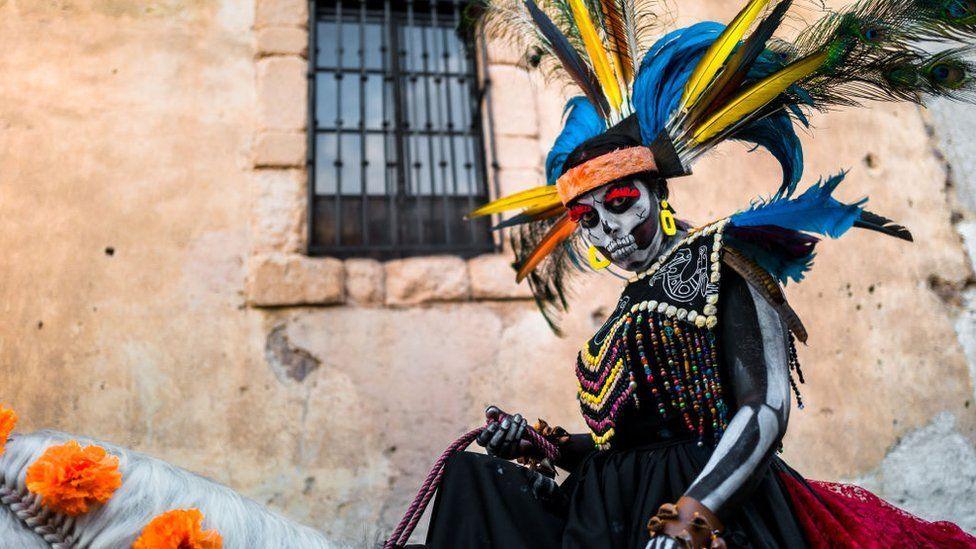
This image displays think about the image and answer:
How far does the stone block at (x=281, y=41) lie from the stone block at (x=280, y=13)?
43mm

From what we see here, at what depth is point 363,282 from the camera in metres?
4.04

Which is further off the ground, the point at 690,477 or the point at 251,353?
the point at 251,353

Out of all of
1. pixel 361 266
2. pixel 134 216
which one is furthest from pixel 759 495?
pixel 134 216

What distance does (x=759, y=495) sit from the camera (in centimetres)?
183

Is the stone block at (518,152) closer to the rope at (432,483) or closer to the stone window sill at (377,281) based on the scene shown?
the stone window sill at (377,281)

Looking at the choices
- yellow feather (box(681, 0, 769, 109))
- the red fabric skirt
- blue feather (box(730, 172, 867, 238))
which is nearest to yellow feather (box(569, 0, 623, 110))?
yellow feather (box(681, 0, 769, 109))

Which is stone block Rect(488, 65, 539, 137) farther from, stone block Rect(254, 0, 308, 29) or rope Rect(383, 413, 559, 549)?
rope Rect(383, 413, 559, 549)

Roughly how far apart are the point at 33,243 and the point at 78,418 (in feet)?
3.03

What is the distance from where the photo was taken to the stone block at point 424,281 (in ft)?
13.3

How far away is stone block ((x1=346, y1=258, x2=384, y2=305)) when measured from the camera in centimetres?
401

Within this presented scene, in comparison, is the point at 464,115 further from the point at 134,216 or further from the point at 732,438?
the point at 732,438

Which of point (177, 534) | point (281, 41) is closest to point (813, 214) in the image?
point (177, 534)

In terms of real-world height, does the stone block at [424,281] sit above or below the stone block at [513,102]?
below

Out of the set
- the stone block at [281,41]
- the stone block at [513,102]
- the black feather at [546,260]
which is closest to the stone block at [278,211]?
the stone block at [281,41]
